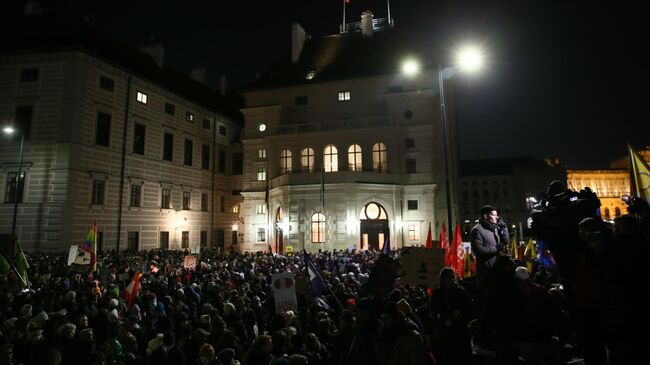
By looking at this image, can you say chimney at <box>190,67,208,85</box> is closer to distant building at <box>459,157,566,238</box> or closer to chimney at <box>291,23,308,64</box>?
chimney at <box>291,23,308,64</box>

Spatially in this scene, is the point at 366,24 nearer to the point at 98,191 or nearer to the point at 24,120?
the point at 98,191

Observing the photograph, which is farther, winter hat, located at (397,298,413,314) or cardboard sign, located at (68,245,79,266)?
cardboard sign, located at (68,245,79,266)

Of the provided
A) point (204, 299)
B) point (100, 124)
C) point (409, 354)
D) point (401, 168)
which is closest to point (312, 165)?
point (401, 168)

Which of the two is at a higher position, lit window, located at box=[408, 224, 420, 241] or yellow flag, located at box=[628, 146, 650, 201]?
yellow flag, located at box=[628, 146, 650, 201]

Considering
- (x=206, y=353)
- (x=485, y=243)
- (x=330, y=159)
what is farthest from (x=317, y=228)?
(x=206, y=353)

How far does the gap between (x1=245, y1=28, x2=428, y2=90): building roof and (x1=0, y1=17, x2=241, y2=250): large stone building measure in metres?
9.90

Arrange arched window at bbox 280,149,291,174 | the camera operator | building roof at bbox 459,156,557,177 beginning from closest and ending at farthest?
the camera operator < arched window at bbox 280,149,291,174 < building roof at bbox 459,156,557,177

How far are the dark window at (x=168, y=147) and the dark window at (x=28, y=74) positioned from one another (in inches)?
428

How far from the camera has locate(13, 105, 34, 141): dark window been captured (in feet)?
95.6

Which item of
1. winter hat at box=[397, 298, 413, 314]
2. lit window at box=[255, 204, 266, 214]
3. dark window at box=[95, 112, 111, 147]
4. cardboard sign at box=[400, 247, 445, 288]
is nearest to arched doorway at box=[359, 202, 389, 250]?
lit window at box=[255, 204, 266, 214]

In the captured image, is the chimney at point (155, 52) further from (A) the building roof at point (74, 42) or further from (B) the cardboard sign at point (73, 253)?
(B) the cardboard sign at point (73, 253)

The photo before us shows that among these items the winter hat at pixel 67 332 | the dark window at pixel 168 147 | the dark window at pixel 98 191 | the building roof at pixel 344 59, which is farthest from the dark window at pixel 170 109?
the winter hat at pixel 67 332

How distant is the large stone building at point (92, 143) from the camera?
28328 mm

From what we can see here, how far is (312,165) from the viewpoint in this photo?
38.0 meters
